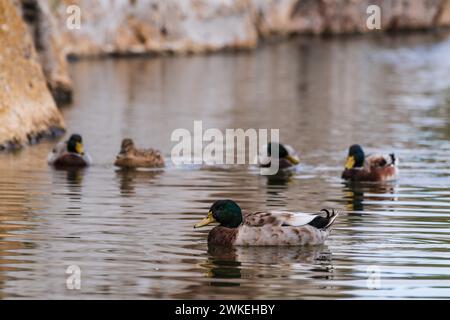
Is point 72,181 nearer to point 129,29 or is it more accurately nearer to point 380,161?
point 380,161

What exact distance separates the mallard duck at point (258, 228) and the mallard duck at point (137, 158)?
22.4 feet

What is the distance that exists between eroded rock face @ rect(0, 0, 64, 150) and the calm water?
0.48 meters

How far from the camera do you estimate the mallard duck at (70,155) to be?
21.6 metres

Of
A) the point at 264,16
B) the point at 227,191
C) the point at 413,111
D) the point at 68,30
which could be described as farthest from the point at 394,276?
the point at 264,16

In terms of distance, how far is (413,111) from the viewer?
32375 millimetres

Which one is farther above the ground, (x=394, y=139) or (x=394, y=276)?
(x=394, y=139)

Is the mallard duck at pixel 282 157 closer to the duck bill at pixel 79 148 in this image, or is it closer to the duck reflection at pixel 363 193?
the duck reflection at pixel 363 193

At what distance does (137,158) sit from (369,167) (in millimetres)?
3513

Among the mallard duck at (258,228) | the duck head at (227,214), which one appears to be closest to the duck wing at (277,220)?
the mallard duck at (258,228)

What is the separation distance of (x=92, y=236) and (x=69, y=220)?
118 centimetres

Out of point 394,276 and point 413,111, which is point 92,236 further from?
point 413,111

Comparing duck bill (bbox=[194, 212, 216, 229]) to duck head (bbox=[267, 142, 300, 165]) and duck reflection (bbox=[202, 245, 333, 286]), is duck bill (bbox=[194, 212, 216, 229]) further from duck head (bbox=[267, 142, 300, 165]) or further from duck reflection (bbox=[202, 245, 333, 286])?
duck head (bbox=[267, 142, 300, 165])

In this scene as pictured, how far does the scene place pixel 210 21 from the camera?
58062 millimetres
